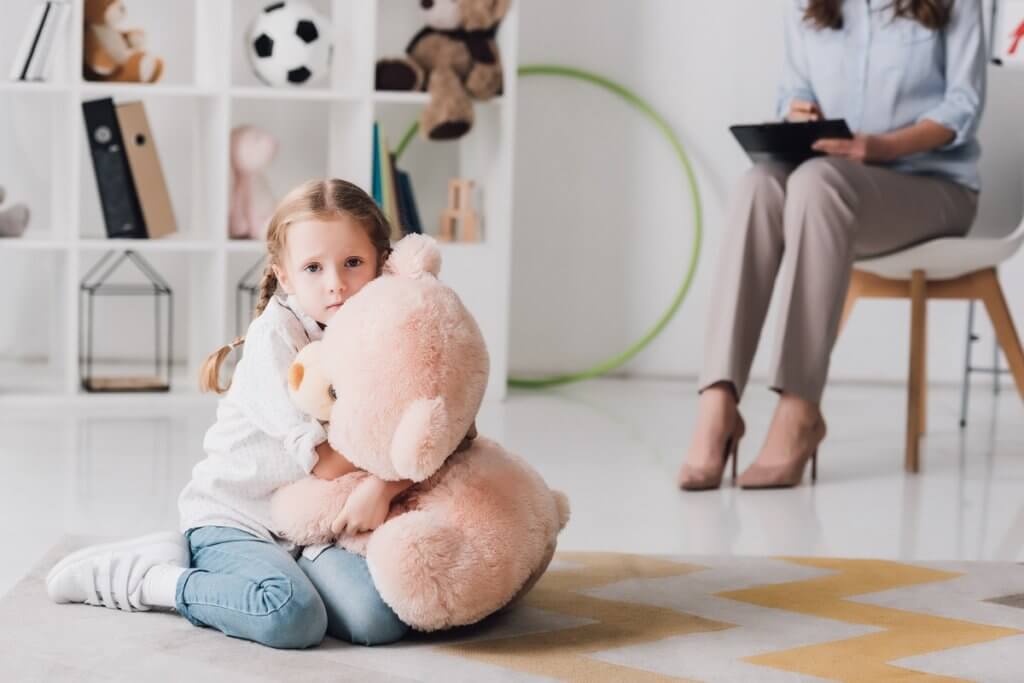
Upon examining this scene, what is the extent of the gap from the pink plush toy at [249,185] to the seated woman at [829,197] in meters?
1.11

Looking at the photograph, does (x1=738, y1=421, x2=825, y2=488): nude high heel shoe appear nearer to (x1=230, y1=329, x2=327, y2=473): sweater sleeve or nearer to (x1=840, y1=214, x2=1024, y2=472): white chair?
(x1=840, y1=214, x2=1024, y2=472): white chair

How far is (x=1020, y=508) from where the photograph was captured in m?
2.28

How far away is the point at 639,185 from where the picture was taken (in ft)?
12.0

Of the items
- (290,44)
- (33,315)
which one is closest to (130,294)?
(33,315)

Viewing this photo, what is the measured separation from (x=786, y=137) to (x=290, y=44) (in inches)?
44.2

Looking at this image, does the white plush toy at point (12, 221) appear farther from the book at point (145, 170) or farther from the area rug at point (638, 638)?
the area rug at point (638, 638)

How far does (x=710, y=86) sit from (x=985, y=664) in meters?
2.40

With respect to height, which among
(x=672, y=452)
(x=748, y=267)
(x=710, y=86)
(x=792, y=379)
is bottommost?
(x=672, y=452)

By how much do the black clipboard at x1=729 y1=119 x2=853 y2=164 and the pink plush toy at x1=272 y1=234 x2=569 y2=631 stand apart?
3.65 feet

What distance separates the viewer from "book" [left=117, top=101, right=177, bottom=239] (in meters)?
3.09

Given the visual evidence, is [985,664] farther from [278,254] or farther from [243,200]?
[243,200]

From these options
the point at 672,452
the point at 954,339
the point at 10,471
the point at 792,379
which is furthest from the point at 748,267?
the point at 954,339

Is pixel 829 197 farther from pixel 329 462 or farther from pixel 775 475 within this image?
pixel 329 462

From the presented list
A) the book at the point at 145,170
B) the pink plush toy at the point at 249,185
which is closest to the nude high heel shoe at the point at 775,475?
the pink plush toy at the point at 249,185
